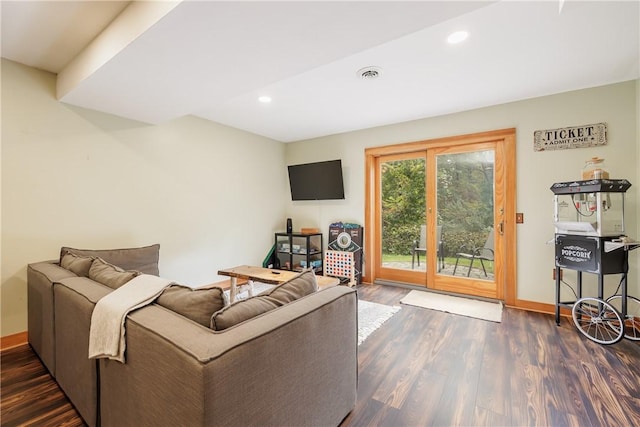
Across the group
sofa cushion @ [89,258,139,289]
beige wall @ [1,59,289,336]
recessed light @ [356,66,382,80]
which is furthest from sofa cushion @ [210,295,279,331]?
beige wall @ [1,59,289,336]

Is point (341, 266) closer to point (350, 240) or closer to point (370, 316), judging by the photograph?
point (350, 240)

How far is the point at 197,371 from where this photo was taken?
785 millimetres

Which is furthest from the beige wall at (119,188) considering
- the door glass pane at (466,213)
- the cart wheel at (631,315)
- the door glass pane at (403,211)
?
the cart wheel at (631,315)

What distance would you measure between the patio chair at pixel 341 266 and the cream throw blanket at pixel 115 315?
302 centimetres

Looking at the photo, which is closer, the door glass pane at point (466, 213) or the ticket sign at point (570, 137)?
the ticket sign at point (570, 137)

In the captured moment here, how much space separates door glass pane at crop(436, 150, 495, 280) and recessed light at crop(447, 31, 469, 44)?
181cm

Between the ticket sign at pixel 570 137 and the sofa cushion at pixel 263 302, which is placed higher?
the ticket sign at pixel 570 137

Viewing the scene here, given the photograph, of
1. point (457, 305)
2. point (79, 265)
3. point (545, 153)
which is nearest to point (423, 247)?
point (457, 305)

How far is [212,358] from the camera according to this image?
80 centimetres

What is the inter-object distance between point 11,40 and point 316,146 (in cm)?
348

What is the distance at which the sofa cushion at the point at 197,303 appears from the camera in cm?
107

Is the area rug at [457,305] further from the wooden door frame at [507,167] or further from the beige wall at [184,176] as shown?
the beige wall at [184,176]

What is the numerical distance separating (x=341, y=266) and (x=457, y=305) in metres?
1.59

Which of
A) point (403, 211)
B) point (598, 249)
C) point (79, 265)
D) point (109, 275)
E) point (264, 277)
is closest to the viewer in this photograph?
point (109, 275)
